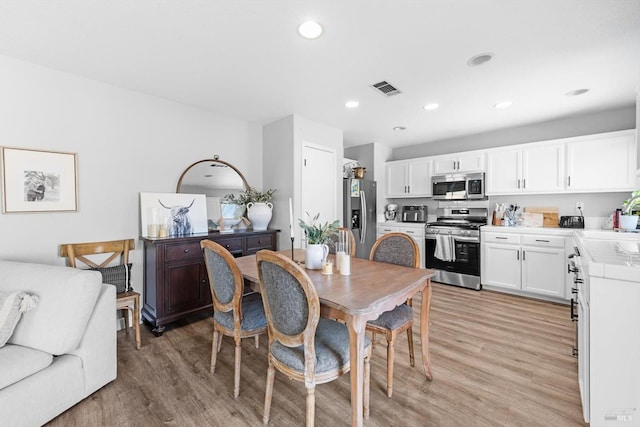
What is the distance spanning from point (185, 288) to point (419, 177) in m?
4.06

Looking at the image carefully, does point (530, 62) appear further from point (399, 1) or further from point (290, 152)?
point (290, 152)

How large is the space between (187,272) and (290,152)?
189 cm

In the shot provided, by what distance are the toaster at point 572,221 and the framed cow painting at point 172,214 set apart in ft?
15.4

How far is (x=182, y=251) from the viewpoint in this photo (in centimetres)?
291

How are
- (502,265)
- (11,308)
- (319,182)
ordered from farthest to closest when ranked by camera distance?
(319,182)
(502,265)
(11,308)

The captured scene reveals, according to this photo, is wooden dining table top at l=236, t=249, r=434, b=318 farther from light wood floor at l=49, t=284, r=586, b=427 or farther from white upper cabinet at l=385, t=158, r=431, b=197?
white upper cabinet at l=385, t=158, r=431, b=197

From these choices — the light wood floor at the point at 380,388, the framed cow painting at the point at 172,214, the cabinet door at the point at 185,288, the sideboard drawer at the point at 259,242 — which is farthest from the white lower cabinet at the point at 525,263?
the framed cow painting at the point at 172,214

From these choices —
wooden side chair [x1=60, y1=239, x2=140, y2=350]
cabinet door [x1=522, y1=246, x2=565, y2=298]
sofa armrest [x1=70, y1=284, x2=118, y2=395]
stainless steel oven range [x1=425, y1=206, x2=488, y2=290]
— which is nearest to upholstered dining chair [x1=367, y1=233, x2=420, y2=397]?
sofa armrest [x1=70, y1=284, x2=118, y2=395]

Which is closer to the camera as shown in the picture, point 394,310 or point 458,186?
point 394,310

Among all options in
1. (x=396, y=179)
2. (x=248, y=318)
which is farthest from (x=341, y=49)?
(x=396, y=179)

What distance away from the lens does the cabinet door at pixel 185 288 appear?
9.24 ft

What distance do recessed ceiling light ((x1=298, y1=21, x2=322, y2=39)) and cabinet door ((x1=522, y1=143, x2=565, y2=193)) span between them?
3.55 metres

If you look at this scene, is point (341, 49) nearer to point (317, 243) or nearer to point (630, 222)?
point (317, 243)

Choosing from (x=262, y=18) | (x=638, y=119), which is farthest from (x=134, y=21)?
(x=638, y=119)
